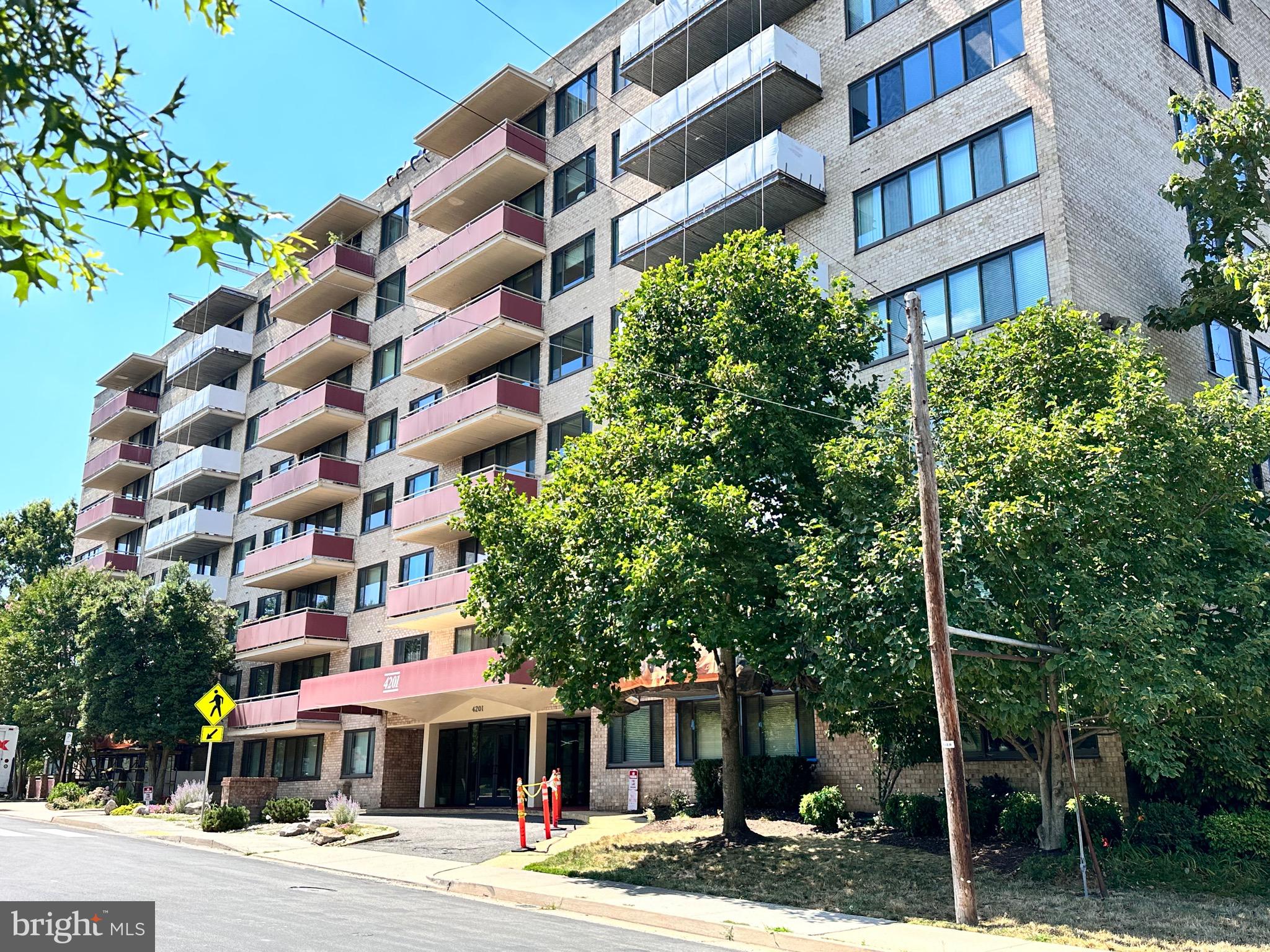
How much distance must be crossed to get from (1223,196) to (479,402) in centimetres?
2176

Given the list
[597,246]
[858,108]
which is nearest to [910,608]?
[858,108]

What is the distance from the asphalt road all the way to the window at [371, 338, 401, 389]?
1000 inches

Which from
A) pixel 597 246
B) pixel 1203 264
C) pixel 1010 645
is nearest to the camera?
pixel 1010 645

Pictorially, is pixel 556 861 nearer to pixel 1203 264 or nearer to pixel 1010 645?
pixel 1010 645

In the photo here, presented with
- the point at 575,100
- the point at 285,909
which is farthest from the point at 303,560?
the point at 285,909

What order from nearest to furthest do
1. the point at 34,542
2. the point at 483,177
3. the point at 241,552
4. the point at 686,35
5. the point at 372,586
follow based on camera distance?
the point at 686,35 → the point at 483,177 → the point at 372,586 → the point at 241,552 → the point at 34,542

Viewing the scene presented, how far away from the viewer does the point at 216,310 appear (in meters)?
56.1

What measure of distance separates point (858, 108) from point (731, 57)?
369cm

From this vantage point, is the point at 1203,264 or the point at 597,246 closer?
the point at 1203,264

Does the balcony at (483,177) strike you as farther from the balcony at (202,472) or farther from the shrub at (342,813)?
the shrub at (342,813)

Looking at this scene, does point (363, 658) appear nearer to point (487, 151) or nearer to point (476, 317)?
point (476, 317)

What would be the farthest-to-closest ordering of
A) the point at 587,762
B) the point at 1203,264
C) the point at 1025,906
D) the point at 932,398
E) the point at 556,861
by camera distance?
the point at 587,762 → the point at 1203,264 → the point at 556,861 → the point at 932,398 → the point at 1025,906

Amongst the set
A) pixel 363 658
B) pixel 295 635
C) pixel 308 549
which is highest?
pixel 308 549

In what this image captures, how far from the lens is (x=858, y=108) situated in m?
27.2
